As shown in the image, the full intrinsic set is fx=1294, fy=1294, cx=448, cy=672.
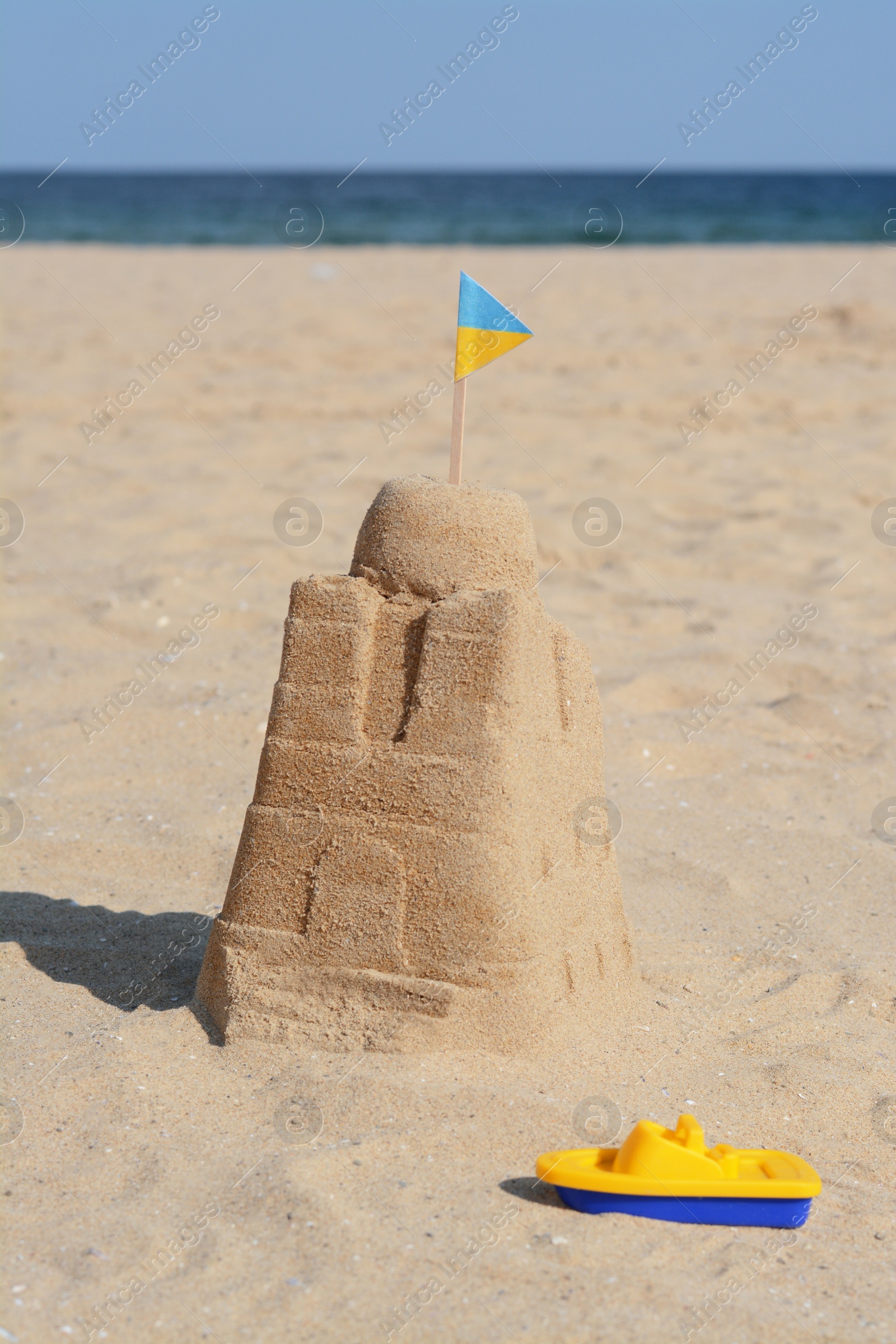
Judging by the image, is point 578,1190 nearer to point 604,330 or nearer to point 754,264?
point 604,330

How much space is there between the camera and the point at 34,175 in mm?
92000

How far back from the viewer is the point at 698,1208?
7.50 feet

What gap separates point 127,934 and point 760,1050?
Result: 5.44ft

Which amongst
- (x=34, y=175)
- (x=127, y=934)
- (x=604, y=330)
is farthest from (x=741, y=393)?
(x=34, y=175)
